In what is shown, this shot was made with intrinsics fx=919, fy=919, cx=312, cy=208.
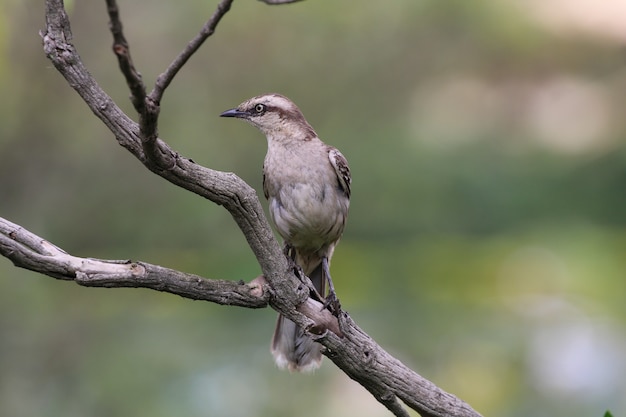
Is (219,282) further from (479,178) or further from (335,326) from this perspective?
(479,178)

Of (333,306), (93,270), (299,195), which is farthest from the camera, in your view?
(299,195)

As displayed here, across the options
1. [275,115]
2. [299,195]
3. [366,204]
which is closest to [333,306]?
[299,195]

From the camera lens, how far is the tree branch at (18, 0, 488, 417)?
2.80 meters

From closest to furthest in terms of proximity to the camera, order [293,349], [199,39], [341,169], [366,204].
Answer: [199,39]
[293,349]
[341,169]
[366,204]

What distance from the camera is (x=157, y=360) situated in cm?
629

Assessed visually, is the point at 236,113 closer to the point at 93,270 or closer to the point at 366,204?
the point at 93,270

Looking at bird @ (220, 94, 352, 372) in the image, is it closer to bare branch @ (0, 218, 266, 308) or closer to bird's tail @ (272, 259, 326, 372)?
bird's tail @ (272, 259, 326, 372)

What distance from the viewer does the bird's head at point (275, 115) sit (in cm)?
468

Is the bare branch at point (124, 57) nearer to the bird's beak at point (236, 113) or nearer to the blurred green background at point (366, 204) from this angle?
the bird's beak at point (236, 113)

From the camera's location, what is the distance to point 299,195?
4410 mm

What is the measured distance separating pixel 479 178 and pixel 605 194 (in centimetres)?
122

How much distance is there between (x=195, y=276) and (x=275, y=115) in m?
1.59

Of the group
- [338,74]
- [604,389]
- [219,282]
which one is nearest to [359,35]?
[338,74]

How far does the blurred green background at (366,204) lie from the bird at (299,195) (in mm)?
1479
